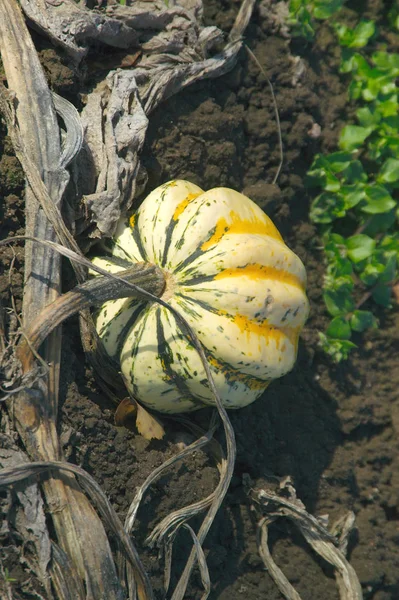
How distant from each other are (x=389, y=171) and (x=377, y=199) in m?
0.21

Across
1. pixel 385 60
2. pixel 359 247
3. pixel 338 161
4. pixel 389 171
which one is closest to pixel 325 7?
pixel 385 60

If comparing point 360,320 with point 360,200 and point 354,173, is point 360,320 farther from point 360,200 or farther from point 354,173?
point 354,173

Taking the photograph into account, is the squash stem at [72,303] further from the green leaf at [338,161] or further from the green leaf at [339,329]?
the green leaf at [338,161]

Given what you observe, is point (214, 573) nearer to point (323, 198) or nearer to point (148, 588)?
point (148, 588)

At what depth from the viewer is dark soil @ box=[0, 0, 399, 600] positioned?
9.64 ft

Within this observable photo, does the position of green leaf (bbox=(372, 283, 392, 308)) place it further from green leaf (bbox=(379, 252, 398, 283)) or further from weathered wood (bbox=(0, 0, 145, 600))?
weathered wood (bbox=(0, 0, 145, 600))

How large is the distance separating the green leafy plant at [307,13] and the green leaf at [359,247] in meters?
1.25

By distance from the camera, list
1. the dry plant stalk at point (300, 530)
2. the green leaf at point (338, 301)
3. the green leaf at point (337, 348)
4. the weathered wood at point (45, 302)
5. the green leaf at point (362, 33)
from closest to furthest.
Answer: the weathered wood at point (45, 302) → the dry plant stalk at point (300, 530) → the green leaf at point (337, 348) → the green leaf at point (338, 301) → the green leaf at point (362, 33)

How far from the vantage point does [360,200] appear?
3947mm

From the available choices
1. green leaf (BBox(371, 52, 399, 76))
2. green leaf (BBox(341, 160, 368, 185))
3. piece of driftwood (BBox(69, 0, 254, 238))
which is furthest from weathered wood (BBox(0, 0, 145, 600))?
green leaf (BBox(371, 52, 399, 76))

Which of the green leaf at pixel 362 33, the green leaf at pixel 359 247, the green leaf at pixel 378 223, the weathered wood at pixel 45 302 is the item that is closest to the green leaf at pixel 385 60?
the green leaf at pixel 362 33

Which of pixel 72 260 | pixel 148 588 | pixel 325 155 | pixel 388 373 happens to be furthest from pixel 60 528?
pixel 325 155

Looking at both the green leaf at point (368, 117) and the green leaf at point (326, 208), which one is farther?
the green leaf at point (368, 117)

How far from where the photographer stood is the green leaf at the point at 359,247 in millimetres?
3889
